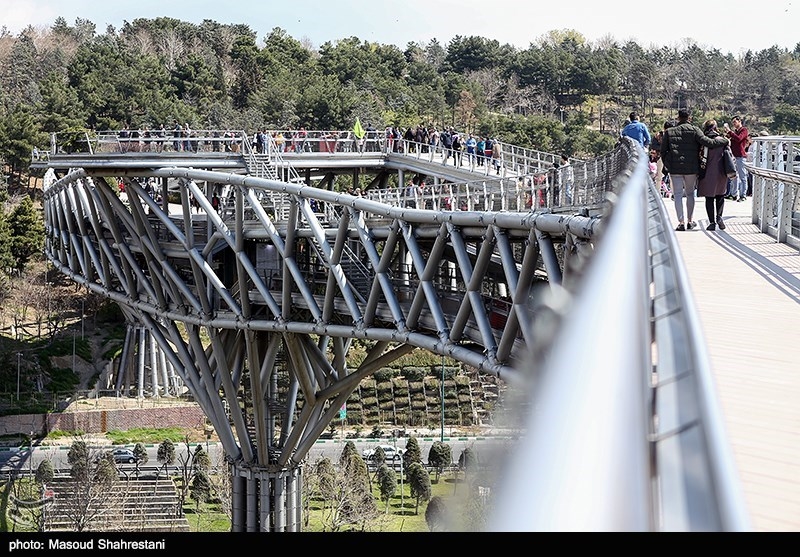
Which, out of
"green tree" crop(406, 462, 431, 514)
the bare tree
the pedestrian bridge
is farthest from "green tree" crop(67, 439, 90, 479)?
"green tree" crop(406, 462, 431, 514)

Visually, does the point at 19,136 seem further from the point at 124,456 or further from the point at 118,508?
the point at 118,508

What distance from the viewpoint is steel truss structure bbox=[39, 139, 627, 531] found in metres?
21.8

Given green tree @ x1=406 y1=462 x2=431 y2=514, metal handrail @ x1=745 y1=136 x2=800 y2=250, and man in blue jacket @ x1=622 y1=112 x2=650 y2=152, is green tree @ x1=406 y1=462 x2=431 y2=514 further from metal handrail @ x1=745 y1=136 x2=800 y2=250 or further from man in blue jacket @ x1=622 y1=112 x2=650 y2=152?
metal handrail @ x1=745 y1=136 x2=800 y2=250

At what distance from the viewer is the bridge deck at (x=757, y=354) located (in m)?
5.83

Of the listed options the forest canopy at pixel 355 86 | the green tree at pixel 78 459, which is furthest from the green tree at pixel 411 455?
the forest canopy at pixel 355 86

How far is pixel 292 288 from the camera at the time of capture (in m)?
30.2

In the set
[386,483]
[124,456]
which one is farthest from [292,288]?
[124,456]

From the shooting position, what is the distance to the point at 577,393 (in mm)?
2172

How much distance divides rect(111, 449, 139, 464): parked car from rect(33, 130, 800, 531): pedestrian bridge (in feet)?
30.0

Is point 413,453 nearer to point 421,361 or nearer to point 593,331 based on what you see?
point 421,361

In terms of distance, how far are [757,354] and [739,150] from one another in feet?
55.6

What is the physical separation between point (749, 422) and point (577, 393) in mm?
5274
